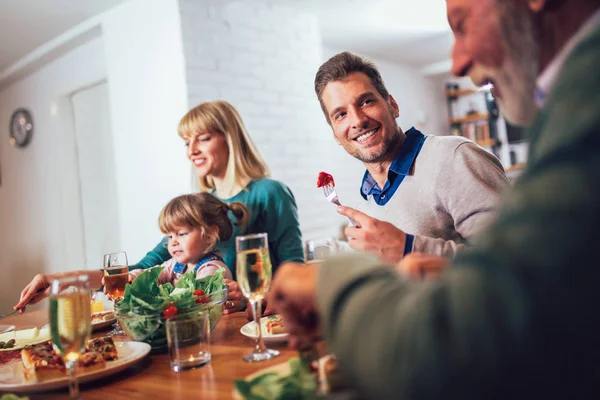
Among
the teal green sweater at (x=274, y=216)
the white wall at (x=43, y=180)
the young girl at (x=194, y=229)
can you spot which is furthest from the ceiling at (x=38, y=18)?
the young girl at (x=194, y=229)

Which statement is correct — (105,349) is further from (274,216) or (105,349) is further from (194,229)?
(274,216)

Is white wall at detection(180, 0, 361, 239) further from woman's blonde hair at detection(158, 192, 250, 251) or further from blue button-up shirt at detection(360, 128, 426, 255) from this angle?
blue button-up shirt at detection(360, 128, 426, 255)

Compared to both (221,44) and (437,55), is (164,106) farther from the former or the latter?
(437,55)

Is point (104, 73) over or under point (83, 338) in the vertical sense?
over

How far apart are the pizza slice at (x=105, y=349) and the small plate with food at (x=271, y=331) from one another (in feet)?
0.93

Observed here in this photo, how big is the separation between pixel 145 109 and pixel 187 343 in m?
2.99

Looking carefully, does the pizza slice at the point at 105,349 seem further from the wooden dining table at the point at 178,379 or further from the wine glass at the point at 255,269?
the wine glass at the point at 255,269

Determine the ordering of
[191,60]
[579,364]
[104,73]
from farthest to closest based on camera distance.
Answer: [104,73] → [191,60] → [579,364]

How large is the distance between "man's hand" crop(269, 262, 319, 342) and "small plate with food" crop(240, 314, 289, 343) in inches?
20.0

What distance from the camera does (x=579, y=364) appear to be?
0.44 meters

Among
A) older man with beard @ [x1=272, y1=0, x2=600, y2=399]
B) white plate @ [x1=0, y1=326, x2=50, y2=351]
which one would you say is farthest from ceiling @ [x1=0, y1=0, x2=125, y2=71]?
older man with beard @ [x1=272, y1=0, x2=600, y2=399]

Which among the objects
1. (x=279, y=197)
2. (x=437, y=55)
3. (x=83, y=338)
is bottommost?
(x=83, y=338)

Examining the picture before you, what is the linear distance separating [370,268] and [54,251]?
5320 mm

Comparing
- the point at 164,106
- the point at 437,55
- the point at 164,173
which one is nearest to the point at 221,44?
the point at 164,106
